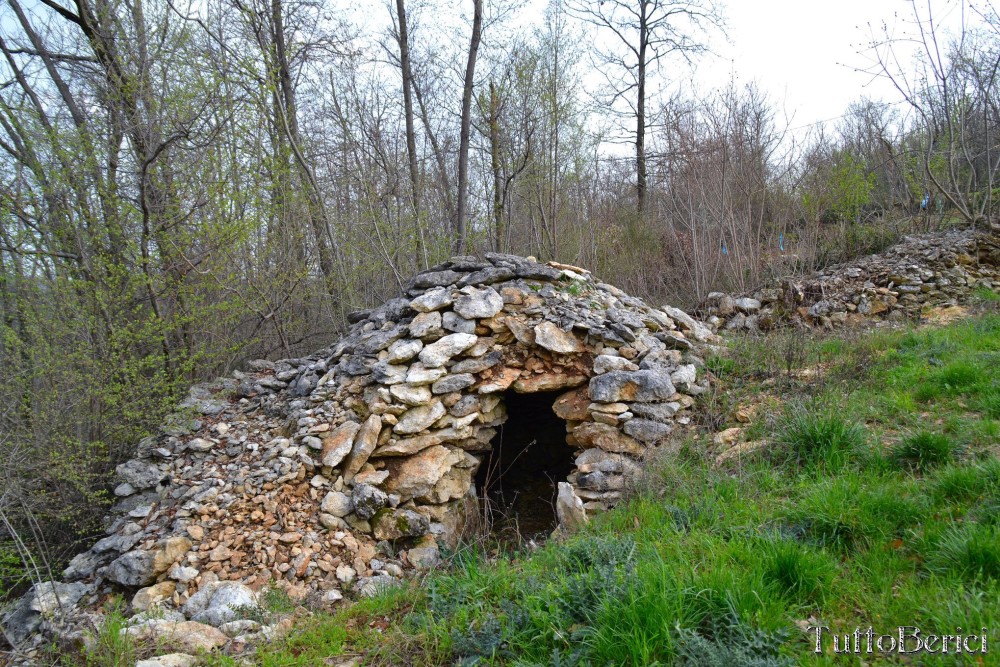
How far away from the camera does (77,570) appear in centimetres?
391

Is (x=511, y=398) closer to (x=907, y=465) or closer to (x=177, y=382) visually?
(x=177, y=382)

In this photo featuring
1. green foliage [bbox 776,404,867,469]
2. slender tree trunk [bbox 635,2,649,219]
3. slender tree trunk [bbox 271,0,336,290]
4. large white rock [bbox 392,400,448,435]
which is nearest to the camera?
green foliage [bbox 776,404,867,469]

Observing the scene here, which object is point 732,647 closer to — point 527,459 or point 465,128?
point 527,459

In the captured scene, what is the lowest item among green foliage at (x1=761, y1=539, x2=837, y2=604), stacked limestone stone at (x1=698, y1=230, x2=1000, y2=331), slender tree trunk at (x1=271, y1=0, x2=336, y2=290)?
green foliage at (x1=761, y1=539, x2=837, y2=604)

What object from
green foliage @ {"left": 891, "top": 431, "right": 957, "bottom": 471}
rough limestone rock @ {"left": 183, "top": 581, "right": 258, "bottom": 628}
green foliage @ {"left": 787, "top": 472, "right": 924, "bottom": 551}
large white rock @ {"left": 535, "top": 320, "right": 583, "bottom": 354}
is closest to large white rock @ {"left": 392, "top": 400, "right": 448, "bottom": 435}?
large white rock @ {"left": 535, "top": 320, "right": 583, "bottom": 354}

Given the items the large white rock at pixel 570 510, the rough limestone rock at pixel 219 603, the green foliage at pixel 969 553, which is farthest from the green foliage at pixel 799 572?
the rough limestone rock at pixel 219 603

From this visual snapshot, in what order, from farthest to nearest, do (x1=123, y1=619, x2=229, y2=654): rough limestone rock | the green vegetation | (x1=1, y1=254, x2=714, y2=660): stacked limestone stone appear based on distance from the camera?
(x1=1, y1=254, x2=714, y2=660): stacked limestone stone → (x1=123, y1=619, x2=229, y2=654): rough limestone rock → the green vegetation

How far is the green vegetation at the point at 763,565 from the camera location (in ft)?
6.71

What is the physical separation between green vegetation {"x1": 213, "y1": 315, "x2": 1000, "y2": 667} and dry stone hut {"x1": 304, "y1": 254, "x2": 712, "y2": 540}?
990 mm

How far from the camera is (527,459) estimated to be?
257 inches

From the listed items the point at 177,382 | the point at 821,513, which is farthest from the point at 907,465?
the point at 177,382

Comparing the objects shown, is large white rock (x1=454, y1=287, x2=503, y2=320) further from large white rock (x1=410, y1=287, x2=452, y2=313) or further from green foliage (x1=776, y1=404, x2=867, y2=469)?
green foliage (x1=776, y1=404, x2=867, y2=469)

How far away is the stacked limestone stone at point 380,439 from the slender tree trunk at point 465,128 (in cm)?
317

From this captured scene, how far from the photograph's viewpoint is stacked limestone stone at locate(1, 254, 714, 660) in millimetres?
3822
